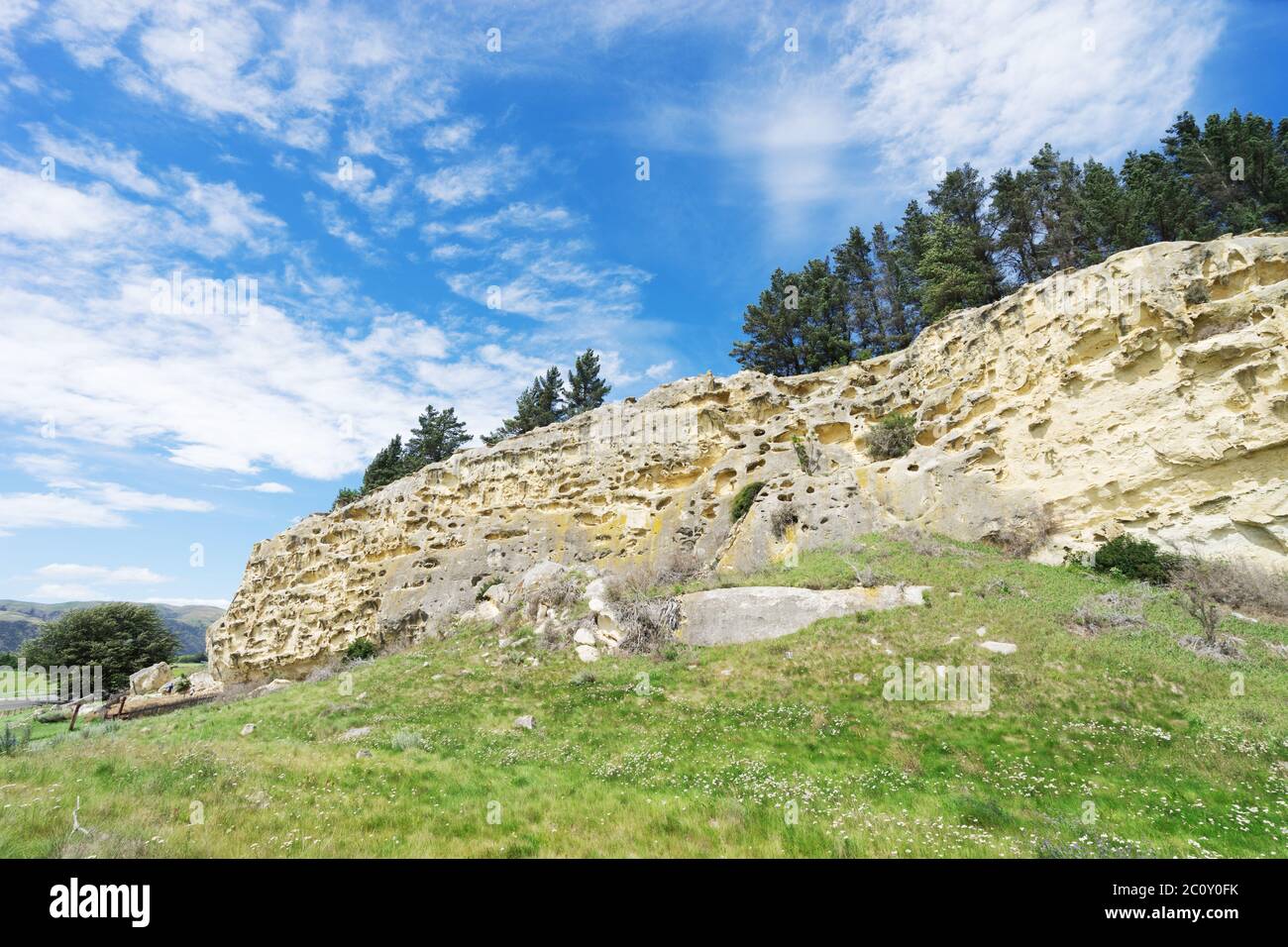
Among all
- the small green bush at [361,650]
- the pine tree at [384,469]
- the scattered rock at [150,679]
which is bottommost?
the scattered rock at [150,679]

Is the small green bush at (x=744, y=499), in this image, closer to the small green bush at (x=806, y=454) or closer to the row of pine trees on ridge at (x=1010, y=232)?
the small green bush at (x=806, y=454)

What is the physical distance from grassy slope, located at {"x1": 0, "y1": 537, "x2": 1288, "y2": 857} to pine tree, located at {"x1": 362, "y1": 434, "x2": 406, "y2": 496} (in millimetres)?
45190

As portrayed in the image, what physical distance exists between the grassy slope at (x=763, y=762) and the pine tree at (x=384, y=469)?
45190mm

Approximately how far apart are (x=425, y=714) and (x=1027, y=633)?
17.8 meters

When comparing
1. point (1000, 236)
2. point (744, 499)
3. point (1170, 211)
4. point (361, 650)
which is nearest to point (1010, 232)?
point (1000, 236)

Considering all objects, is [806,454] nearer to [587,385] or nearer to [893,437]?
[893,437]

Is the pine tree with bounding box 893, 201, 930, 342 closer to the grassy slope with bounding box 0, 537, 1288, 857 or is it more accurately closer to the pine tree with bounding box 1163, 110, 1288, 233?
the pine tree with bounding box 1163, 110, 1288, 233

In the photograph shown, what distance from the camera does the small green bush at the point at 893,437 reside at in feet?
98.3

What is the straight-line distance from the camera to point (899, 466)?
2761 centimetres

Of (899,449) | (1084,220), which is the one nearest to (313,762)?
(899,449)

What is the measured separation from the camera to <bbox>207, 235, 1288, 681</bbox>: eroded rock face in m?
19.9

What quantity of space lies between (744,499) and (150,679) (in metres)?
49.7

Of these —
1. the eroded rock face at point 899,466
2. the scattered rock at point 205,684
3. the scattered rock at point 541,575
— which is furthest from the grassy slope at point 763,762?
the scattered rock at point 205,684

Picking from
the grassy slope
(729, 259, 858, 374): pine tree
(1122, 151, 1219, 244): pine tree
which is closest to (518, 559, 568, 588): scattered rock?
the grassy slope
